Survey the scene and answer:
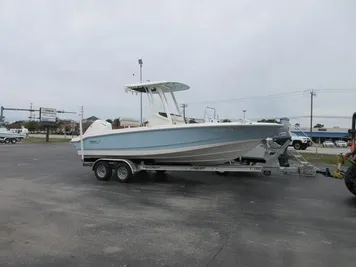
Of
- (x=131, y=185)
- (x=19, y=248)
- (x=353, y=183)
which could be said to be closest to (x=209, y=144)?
A: (x=131, y=185)

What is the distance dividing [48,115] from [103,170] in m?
39.3

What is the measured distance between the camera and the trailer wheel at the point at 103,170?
10626 mm

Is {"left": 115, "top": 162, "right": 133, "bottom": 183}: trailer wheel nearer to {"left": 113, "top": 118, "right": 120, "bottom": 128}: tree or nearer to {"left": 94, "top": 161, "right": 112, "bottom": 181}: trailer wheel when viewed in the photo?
{"left": 94, "top": 161, "right": 112, "bottom": 181}: trailer wheel

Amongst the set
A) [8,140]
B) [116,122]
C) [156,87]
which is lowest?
[8,140]

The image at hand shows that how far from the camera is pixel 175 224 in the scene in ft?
19.0

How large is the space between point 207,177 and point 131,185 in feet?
9.61

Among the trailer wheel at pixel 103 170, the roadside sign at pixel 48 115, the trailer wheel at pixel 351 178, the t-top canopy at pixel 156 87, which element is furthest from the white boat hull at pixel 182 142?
the roadside sign at pixel 48 115

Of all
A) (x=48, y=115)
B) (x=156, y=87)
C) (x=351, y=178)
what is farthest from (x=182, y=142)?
(x=48, y=115)

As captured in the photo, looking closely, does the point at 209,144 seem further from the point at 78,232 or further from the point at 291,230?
the point at 78,232

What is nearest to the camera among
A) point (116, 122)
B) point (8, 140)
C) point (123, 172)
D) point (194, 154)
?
point (194, 154)

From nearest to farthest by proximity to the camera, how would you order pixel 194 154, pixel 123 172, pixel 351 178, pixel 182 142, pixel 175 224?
pixel 175 224 → pixel 351 178 → pixel 182 142 → pixel 194 154 → pixel 123 172

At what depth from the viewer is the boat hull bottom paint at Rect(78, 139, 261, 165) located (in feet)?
31.2

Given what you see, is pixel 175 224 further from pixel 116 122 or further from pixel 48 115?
pixel 48 115

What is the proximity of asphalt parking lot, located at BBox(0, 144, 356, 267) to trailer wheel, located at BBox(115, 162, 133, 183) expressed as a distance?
12.2 inches
